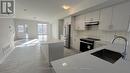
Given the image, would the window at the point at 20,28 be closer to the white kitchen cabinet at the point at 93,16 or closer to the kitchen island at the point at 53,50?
the white kitchen cabinet at the point at 93,16

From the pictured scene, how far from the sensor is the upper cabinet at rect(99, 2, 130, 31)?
281 cm

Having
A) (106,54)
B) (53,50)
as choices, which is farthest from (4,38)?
(106,54)

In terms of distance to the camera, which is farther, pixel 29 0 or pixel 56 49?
pixel 29 0

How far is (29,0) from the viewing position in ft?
15.4

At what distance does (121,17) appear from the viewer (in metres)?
2.94

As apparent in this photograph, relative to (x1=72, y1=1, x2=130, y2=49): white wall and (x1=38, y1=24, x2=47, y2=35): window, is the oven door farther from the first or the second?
(x1=38, y1=24, x2=47, y2=35): window

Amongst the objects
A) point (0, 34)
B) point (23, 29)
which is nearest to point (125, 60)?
point (0, 34)

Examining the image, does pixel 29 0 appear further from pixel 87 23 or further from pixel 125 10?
pixel 125 10

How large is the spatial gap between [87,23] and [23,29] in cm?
980

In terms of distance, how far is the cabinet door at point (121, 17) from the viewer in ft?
9.16

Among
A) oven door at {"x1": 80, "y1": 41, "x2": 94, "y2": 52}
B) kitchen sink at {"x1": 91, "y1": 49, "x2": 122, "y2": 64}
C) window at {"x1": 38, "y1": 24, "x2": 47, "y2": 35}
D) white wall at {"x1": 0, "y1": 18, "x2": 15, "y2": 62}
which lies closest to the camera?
kitchen sink at {"x1": 91, "y1": 49, "x2": 122, "y2": 64}

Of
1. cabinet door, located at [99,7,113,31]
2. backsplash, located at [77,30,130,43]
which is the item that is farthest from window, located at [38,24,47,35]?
cabinet door, located at [99,7,113,31]

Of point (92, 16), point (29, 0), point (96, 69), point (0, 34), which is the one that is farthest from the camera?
point (29, 0)

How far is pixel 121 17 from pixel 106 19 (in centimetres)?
59
